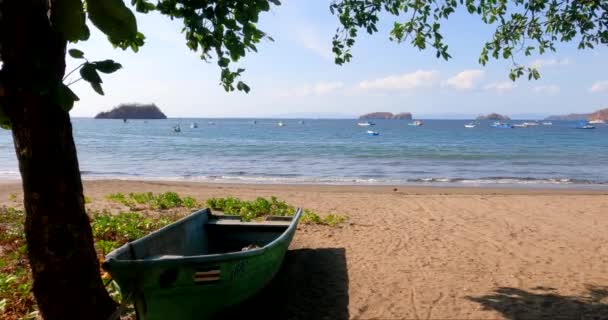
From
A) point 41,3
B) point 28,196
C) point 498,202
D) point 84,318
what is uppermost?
point 41,3

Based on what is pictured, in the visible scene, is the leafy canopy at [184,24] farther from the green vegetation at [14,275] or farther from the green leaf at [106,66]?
the green vegetation at [14,275]

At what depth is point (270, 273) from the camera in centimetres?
632

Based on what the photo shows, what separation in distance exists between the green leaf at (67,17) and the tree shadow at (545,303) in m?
5.35

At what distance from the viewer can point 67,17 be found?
2.16 metres

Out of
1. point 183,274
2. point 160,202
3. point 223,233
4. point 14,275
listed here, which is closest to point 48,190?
point 183,274

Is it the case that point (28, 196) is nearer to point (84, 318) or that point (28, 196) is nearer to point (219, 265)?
point (84, 318)

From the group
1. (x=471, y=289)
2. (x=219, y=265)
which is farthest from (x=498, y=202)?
(x=219, y=265)

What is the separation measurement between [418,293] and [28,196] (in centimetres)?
478

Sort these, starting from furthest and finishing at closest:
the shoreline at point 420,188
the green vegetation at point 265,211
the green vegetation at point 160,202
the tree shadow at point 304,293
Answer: the shoreline at point 420,188, the green vegetation at point 160,202, the green vegetation at point 265,211, the tree shadow at point 304,293

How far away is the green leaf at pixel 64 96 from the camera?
2.22 metres

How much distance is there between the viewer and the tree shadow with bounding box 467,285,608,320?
5695 millimetres

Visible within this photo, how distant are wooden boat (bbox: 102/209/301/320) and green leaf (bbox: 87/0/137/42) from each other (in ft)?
8.49

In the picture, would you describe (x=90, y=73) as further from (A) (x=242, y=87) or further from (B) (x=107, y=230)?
(B) (x=107, y=230)

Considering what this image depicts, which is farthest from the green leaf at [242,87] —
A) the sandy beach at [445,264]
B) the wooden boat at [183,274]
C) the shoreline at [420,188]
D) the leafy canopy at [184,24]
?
the shoreline at [420,188]
